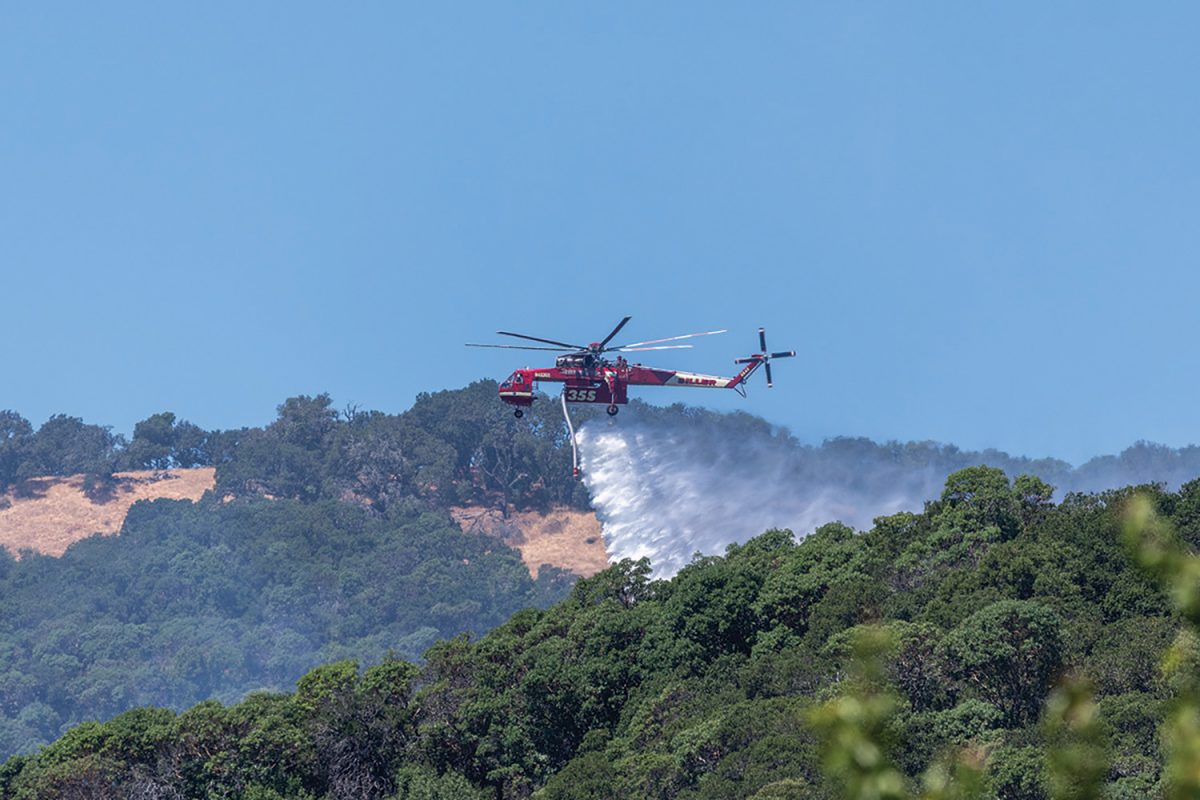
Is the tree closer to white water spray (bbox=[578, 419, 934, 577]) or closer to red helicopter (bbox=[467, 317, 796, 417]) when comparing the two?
red helicopter (bbox=[467, 317, 796, 417])

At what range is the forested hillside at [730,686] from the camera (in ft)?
246

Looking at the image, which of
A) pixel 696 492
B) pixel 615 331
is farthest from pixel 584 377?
pixel 696 492

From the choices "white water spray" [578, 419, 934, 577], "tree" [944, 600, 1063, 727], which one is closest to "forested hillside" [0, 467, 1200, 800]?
"tree" [944, 600, 1063, 727]

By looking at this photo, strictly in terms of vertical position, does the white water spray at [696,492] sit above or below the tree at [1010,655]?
above

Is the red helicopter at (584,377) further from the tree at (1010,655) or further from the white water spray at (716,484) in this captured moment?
the white water spray at (716,484)

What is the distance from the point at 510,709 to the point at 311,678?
926cm

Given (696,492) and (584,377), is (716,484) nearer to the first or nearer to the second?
(696,492)

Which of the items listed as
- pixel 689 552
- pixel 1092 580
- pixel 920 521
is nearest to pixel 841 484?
pixel 689 552

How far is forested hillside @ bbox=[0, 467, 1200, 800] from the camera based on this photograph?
75.1m

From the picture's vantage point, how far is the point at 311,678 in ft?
295

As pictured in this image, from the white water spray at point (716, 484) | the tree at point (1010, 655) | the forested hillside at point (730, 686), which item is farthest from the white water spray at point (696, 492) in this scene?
the tree at point (1010, 655)

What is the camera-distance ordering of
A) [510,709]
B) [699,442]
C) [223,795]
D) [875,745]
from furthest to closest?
[699,442] → [510,709] → [223,795] → [875,745]

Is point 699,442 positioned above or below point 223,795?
above

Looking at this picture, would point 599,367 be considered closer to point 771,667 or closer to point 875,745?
point 771,667
